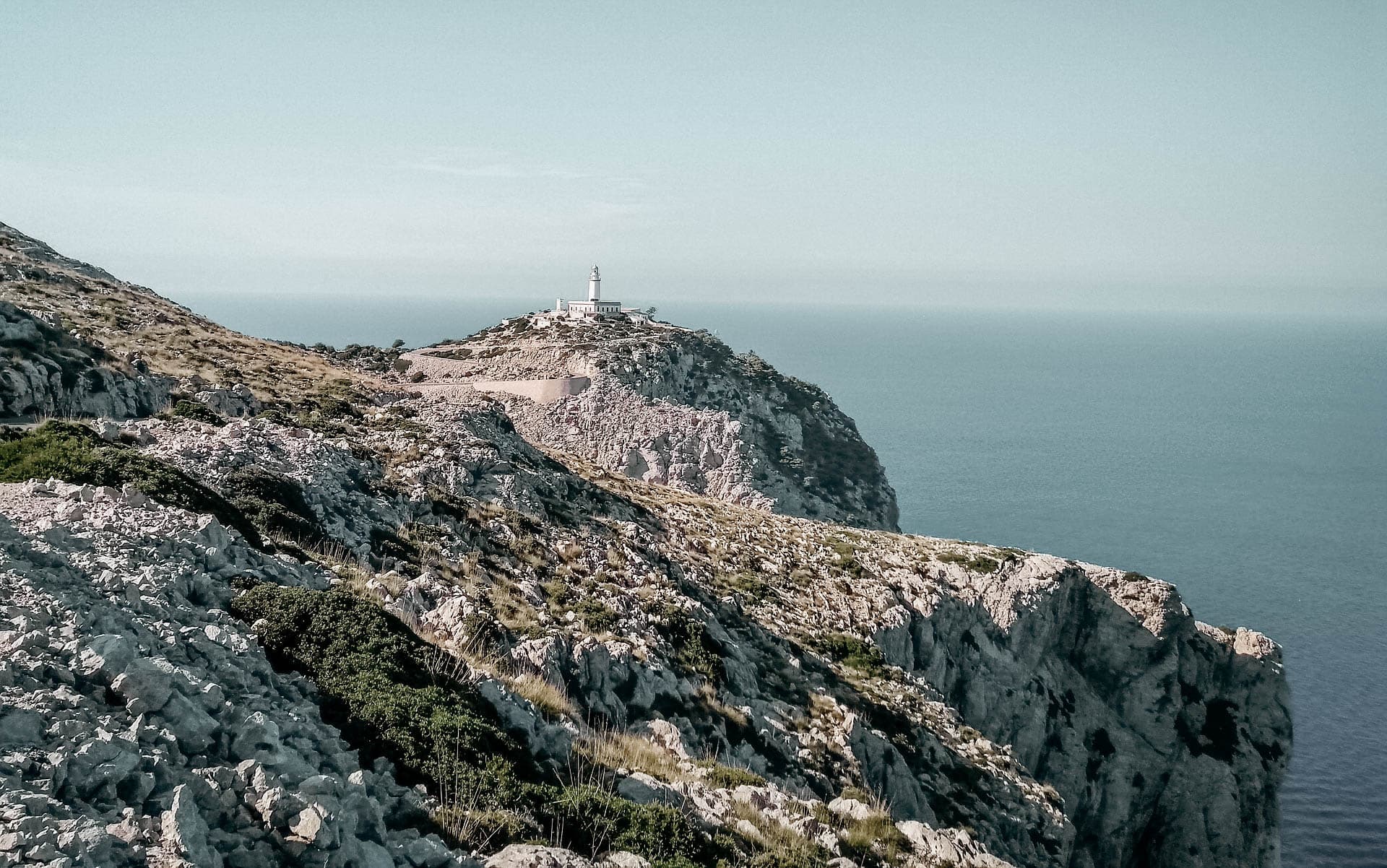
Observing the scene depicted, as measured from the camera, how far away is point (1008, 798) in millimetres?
24719

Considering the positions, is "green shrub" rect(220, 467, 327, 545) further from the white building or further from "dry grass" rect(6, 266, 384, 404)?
the white building

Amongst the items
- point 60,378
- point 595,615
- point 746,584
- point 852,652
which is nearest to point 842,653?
point 852,652

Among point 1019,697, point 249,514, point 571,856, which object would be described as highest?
point 249,514

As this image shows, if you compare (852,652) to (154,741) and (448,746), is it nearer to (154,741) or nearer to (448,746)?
(448,746)

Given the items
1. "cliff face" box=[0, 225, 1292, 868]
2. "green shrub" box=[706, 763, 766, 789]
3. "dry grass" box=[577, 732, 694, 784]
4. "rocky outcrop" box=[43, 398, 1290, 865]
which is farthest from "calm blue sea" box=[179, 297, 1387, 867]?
"dry grass" box=[577, 732, 694, 784]

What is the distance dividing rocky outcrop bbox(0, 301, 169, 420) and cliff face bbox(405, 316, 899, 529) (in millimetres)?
28969

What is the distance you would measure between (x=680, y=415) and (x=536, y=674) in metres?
52.3

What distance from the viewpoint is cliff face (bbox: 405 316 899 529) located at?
215 feet

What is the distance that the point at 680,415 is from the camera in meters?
68.2

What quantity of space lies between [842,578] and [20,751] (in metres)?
30.3

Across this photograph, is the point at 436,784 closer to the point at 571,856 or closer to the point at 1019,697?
the point at 571,856

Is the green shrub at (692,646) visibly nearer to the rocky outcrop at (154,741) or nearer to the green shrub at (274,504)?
the green shrub at (274,504)

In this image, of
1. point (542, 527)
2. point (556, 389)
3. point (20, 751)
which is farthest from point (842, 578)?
point (556, 389)

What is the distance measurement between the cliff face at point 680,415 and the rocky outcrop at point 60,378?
2897 cm
